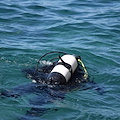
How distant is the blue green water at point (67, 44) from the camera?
637cm

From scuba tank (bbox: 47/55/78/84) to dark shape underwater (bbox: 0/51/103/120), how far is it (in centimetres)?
10

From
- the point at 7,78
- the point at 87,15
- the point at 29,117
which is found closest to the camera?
the point at 29,117

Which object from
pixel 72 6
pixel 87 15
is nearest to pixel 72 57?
pixel 87 15

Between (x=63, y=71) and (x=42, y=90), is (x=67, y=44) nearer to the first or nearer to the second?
(x=63, y=71)

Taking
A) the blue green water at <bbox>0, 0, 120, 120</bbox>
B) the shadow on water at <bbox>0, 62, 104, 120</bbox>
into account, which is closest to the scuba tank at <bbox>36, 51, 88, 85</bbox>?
the shadow on water at <bbox>0, 62, 104, 120</bbox>

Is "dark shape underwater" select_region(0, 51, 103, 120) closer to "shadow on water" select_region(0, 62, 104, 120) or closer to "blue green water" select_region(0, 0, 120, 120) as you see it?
"shadow on water" select_region(0, 62, 104, 120)

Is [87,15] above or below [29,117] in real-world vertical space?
above

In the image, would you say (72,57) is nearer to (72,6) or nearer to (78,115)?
(78,115)

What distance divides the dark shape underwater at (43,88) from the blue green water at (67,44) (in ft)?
0.51

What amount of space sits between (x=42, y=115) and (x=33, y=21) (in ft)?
32.2

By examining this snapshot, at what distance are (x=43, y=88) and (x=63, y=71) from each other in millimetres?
752

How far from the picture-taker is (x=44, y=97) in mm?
6656

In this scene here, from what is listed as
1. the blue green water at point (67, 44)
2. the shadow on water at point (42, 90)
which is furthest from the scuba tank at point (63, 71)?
the blue green water at point (67, 44)

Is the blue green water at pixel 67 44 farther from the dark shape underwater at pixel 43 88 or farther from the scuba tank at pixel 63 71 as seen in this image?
the scuba tank at pixel 63 71
